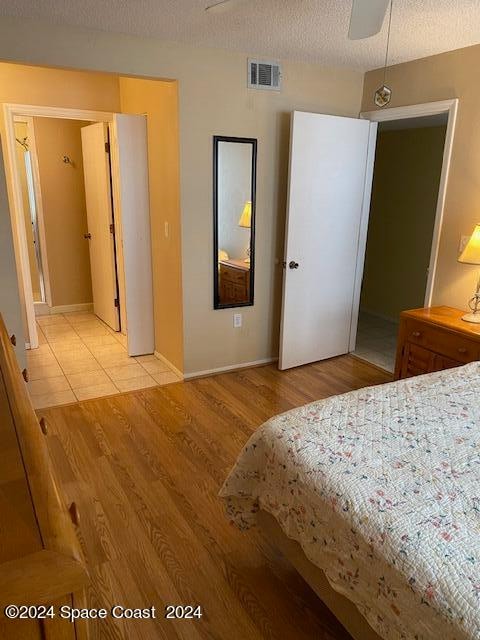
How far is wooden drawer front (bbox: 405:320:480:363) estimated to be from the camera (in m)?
2.64

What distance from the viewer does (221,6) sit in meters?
2.28

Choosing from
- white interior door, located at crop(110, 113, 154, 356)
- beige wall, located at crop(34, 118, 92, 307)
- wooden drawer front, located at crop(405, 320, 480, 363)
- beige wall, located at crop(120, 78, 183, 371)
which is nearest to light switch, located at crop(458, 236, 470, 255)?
wooden drawer front, located at crop(405, 320, 480, 363)

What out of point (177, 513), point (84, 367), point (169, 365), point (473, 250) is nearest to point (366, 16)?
point (473, 250)

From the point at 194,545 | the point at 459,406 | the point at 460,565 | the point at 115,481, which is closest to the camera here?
the point at 460,565

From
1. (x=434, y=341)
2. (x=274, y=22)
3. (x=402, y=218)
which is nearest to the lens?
(x=274, y=22)

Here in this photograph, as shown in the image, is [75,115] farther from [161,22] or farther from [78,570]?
[78,570]

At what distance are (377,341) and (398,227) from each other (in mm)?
1384

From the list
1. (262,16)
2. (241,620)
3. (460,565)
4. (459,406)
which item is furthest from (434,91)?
(241,620)

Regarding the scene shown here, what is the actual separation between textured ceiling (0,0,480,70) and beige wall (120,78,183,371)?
477 mm

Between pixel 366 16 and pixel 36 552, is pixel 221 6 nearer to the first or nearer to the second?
pixel 366 16

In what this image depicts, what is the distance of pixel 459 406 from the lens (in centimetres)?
172

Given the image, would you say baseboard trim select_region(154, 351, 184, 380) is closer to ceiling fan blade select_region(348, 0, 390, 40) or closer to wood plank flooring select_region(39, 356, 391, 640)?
wood plank flooring select_region(39, 356, 391, 640)

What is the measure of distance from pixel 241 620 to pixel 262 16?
112 inches

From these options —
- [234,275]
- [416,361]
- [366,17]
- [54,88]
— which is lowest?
[416,361]
